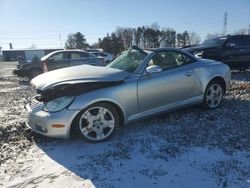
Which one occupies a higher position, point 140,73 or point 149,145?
point 140,73

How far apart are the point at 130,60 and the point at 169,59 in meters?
0.79

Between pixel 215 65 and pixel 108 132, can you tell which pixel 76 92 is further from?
pixel 215 65

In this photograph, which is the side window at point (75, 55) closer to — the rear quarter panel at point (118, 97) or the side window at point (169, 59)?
the side window at point (169, 59)

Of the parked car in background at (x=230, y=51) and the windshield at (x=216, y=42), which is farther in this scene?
the windshield at (x=216, y=42)

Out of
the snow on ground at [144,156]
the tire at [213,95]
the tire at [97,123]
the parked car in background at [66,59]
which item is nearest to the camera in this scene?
the snow on ground at [144,156]

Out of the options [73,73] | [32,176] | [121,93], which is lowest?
[32,176]

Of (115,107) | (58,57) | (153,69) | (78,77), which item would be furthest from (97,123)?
(58,57)

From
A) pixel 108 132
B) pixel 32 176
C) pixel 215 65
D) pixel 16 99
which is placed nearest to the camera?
pixel 32 176

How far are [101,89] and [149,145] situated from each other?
3.87ft

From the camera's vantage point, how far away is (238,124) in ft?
16.9

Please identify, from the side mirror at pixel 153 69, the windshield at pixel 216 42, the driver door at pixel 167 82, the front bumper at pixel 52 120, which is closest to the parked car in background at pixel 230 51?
the windshield at pixel 216 42

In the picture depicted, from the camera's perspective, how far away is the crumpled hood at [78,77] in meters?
4.42

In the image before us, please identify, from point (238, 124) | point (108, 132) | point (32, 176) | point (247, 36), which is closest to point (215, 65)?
point (238, 124)

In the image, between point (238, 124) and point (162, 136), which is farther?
point (238, 124)
